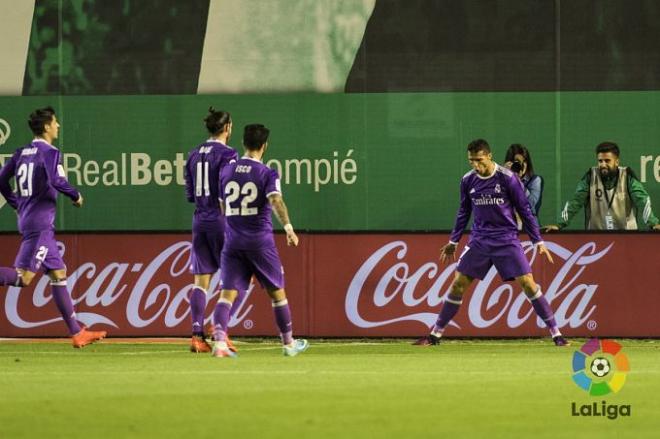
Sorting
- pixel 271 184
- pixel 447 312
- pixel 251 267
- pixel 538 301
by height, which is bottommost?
pixel 447 312

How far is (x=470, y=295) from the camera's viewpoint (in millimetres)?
15914

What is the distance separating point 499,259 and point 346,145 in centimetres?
328

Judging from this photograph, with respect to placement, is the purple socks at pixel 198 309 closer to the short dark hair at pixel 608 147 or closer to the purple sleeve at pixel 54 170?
the purple sleeve at pixel 54 170

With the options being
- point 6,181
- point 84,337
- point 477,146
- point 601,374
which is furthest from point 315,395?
point 6,181

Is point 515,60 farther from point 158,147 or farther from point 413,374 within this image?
point 413,374

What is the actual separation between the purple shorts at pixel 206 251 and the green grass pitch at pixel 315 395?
777mm

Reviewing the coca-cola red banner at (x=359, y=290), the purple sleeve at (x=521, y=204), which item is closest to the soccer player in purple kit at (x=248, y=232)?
the purple sleeve at (x=521, y=204)

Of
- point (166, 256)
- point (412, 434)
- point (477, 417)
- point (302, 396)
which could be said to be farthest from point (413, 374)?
point (166, 256)

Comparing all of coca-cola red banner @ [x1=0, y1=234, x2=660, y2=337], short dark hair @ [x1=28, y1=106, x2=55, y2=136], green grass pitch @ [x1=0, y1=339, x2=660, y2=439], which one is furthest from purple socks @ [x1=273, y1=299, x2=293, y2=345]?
coca-cola red banner @ [x1=0, y1=234, x2=660, y2=337]

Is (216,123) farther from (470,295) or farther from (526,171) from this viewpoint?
(526,171)

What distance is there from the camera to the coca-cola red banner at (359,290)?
15734mm

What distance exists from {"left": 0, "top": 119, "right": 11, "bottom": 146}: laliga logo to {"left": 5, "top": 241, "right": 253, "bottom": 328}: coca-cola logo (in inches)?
73.1

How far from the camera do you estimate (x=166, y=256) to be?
53.2ft

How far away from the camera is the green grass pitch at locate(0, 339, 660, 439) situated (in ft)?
27.0
